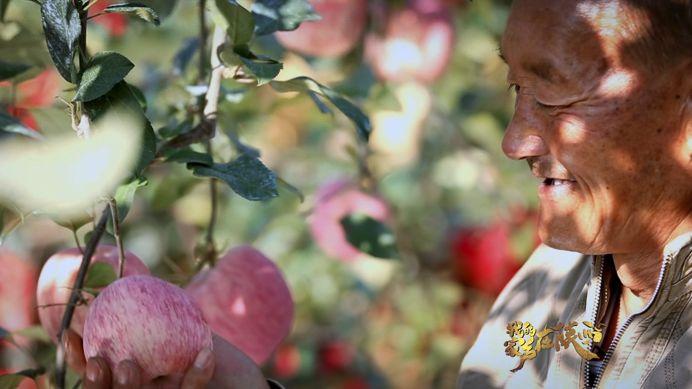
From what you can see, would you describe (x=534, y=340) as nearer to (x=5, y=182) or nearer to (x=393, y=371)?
(x=5, y=182)

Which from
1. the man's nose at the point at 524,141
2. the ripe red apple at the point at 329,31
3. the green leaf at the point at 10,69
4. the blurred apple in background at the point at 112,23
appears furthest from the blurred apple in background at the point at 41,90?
the man's nose at the point at 524,141

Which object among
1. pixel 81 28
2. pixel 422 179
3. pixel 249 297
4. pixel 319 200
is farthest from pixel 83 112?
pixel 422 179

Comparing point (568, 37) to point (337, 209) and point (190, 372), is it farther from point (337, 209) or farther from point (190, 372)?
point (337, 209)

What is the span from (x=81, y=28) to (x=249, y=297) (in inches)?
19.0

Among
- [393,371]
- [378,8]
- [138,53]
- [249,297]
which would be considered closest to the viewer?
[249,297]

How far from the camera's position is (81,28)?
1084 millimetres

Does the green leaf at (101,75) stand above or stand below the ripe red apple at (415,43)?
above

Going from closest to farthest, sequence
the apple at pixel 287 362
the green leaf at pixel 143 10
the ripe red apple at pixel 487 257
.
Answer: the green leaf at pixel 143 10 < the ripe red apple at pixel 487 257 < the apple at pixel 287 362

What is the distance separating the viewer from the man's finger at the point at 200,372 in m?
1.11

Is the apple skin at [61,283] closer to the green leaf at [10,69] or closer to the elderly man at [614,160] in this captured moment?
the elderly man at [614,160]

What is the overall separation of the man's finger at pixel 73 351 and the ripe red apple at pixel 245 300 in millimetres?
258

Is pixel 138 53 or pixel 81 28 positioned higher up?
pixel 81 28

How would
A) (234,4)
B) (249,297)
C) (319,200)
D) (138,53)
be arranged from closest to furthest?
(234,4), (249,297), (319,200), (138,53)

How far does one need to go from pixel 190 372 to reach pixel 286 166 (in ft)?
6.12
